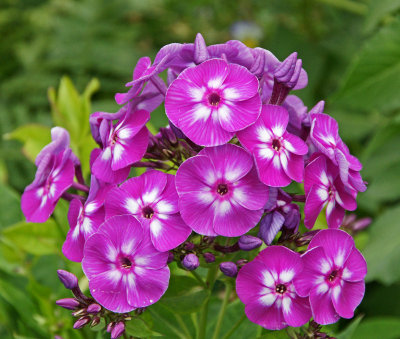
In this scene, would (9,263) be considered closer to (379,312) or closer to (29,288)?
(29,288)

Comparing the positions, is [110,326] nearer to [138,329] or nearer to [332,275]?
[138,329]

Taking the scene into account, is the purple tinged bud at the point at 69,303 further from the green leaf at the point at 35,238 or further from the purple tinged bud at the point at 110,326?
the green leaf at the point at 35,238

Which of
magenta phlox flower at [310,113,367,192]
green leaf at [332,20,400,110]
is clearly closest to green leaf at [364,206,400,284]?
green leaf at [332,20,400,110]

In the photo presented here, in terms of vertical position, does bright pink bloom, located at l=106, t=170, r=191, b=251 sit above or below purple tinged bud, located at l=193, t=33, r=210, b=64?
below

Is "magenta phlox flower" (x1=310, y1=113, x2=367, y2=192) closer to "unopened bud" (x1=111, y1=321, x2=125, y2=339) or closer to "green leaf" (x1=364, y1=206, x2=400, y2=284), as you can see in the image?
→ "unopened bud" (x1=111, y1=321, x2=125, y2=339)

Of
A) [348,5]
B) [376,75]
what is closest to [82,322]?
[376,75]
